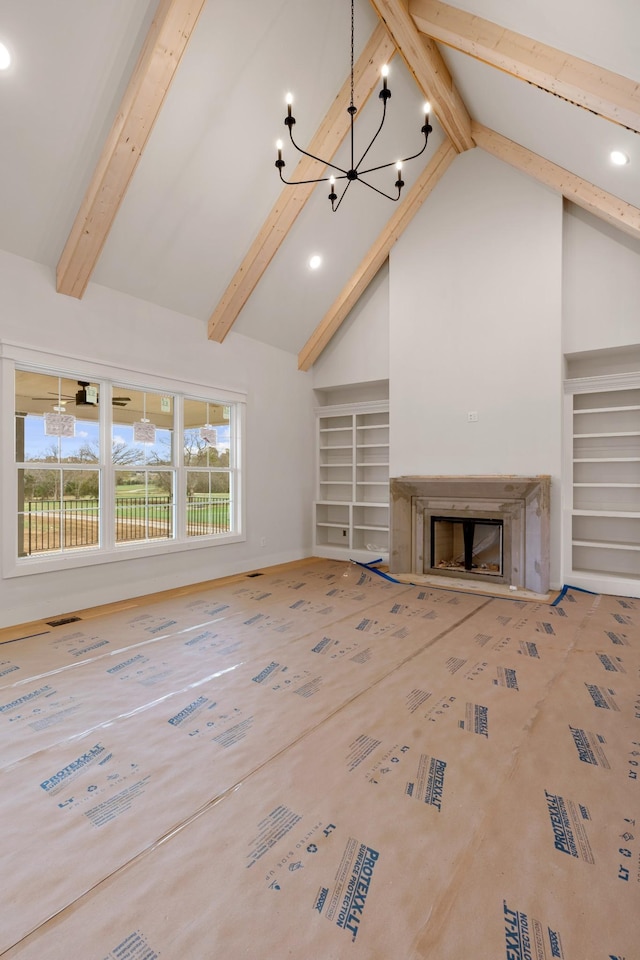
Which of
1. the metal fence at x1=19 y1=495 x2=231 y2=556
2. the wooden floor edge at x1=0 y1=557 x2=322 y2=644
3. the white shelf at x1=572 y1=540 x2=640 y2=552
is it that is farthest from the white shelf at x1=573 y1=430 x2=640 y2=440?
the metal fence at x1=19 y1=495 x2=231 y2=556

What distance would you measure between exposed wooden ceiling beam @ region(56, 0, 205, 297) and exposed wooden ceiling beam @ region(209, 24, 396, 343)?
4.85ft

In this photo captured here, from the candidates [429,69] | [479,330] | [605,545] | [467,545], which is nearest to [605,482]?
[605,545]

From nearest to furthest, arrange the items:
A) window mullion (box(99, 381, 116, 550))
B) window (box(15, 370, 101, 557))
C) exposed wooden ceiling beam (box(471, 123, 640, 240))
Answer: window (box(15, 370, 101, 557)), exposed wooden ceiling beam (box(471, 123, 640, 240)), window mullion (box(99, 381, 116, 550))

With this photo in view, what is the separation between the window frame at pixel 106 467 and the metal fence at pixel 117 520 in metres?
0.07

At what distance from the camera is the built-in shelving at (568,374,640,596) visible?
15.9 feet

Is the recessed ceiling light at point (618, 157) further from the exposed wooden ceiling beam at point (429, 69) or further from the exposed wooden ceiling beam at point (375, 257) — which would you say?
the exposed wooden ceiling beam at point (375, 257)

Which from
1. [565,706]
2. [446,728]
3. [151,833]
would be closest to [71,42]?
[151,833]

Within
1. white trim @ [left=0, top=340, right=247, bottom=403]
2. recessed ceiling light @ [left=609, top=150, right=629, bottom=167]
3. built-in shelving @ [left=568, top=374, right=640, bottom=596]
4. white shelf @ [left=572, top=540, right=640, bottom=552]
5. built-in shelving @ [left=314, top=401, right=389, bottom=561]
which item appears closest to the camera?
recessed ceiling light @ [left=609, top=150, right=629, bottom=167]

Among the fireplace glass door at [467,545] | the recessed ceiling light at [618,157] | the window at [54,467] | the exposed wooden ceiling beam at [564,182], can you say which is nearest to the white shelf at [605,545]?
the fireplace glass door at [467,545]

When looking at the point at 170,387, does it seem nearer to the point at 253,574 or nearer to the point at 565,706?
the point at 253,574

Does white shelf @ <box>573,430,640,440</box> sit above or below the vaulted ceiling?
below

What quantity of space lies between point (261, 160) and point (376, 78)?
1.22 meters

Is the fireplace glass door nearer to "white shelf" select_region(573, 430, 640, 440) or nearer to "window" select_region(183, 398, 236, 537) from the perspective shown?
"white shelf" select_region(573, 430, 640, 440)

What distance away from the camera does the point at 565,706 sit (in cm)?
256
